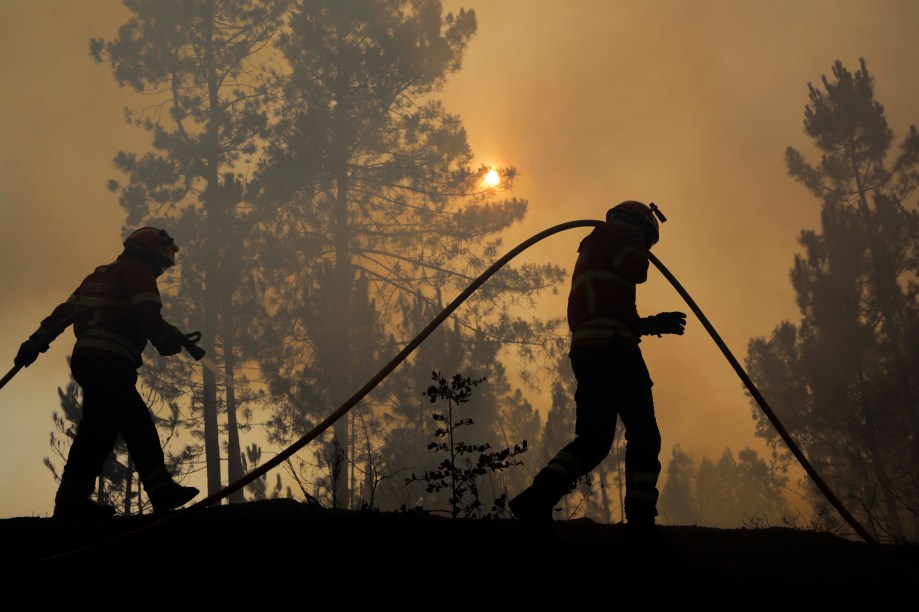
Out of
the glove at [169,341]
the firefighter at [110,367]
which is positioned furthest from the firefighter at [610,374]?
the glove at [169,341]

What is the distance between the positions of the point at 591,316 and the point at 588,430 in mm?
743

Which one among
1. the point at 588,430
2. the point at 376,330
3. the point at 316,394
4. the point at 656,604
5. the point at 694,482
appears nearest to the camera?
the point at 656,604

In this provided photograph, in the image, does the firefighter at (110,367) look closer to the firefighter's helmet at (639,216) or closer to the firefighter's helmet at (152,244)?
the firefighter's helmet at (152,244)

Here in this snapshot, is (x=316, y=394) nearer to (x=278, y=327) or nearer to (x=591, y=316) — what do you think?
(x=278, y=327)

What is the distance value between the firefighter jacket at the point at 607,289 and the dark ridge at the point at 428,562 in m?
1.28

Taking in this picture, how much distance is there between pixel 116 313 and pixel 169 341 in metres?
0.43

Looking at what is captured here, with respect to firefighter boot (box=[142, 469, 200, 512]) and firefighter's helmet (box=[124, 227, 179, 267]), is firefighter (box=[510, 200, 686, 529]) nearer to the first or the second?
firefighter boot (box=[142, 469, 200, 512])

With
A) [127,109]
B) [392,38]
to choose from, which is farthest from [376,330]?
[127,109]

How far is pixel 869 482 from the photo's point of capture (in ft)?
71.6

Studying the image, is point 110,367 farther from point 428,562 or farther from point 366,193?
point 366,193

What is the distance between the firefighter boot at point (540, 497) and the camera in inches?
172

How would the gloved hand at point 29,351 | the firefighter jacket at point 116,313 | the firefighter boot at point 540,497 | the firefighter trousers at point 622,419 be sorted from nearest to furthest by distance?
the firefighter boot at point 540,497, the firefighter trousers at point 622,419, the firefighter jacket at point 116,313, the gloved hand at point 29,351

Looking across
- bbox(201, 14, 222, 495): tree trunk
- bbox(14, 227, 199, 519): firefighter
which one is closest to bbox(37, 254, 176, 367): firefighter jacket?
bbox(14, 227, 199, 519): firefighter

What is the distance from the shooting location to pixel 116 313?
561 cm
